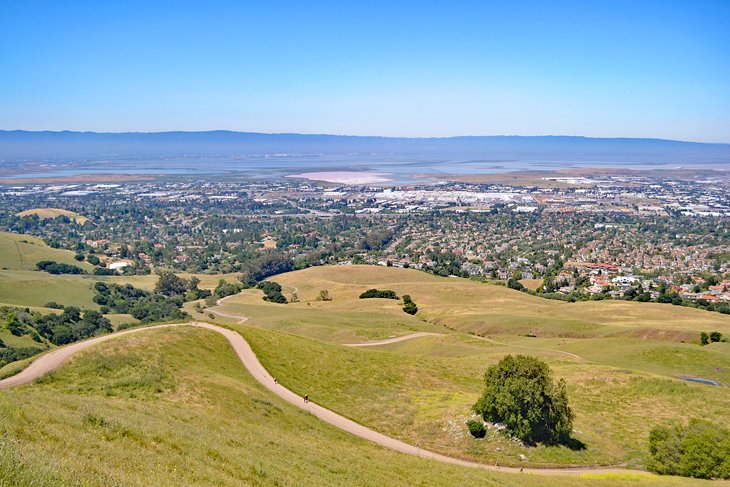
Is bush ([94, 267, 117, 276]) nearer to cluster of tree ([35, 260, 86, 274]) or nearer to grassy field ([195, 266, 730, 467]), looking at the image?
cluster of tree ([35, 260, 86, 274])

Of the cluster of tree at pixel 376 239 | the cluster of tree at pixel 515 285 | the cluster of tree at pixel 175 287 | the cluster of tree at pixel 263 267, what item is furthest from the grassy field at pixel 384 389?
the cluster of tree at pixel 376 239

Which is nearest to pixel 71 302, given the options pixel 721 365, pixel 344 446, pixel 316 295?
pixel 316 295

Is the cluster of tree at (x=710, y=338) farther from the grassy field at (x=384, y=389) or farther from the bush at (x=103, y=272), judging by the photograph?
the bush at (x=103, y=272)

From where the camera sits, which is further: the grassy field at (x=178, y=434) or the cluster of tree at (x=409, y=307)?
the cluster of tree at (x=409, y=307)

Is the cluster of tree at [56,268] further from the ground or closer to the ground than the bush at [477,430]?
closer to the ground

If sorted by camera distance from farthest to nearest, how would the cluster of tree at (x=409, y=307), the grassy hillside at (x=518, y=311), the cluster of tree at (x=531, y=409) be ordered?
the cluster of tree at (x=409, y=307) < the grassy hillside at (x=518, y=311) < the cluster of tree at (x=531, y=409)

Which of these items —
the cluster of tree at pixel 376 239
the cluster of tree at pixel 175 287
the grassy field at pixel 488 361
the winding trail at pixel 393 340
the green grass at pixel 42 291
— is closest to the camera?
the grassy field at pixel 488 361

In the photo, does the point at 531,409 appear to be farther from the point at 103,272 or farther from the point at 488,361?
the point at 103,272

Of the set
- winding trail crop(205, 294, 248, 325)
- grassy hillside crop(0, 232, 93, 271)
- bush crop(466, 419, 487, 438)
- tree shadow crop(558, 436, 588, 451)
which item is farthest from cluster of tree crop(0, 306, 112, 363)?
grassy hillside crop(0, 232, 93, 271)
